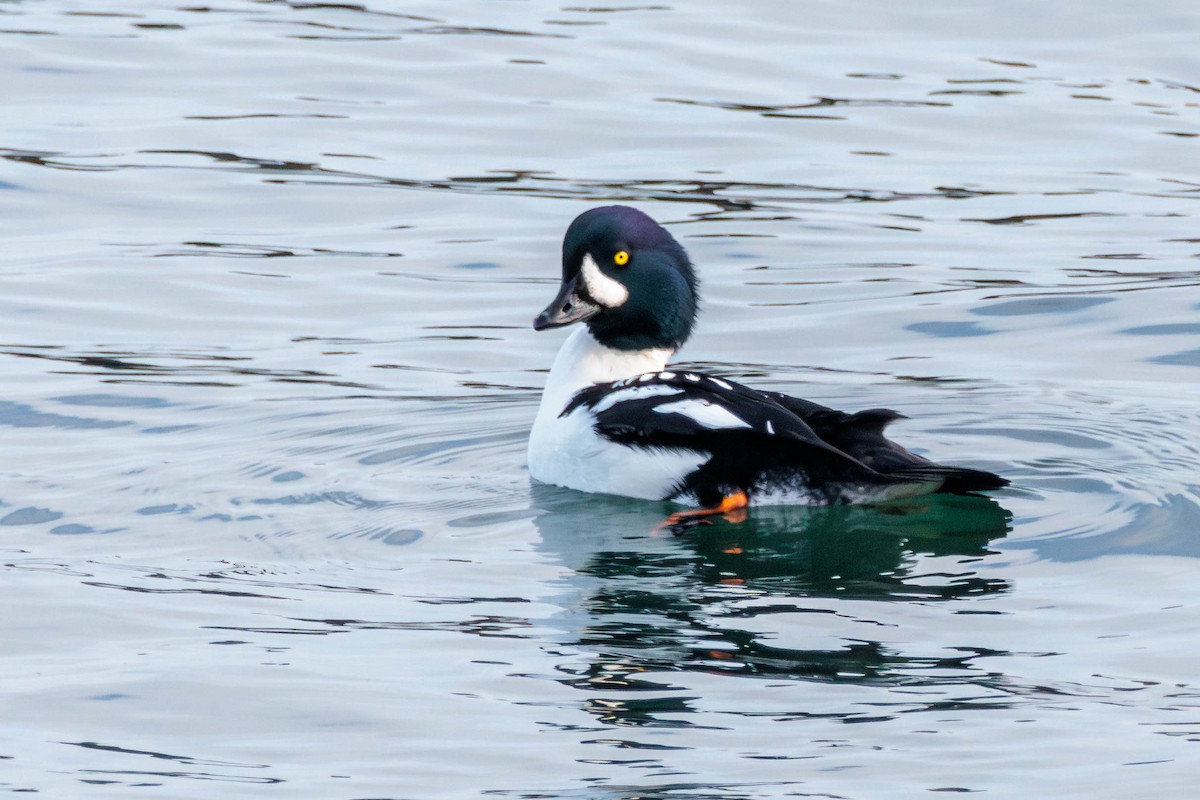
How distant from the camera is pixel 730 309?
11961 millimetres

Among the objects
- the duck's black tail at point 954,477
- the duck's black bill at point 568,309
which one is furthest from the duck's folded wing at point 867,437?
the duck's black bill at point 568,309

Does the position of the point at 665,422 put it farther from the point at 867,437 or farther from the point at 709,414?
the point at 867,437

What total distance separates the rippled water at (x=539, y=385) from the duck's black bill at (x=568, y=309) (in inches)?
27.5

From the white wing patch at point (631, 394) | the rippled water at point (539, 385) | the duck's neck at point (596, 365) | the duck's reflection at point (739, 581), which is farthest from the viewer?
the duck's neck at point (596, 365)

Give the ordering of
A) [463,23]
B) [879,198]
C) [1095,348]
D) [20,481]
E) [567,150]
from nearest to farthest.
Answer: [20,481], [1095,348], [879,198], [567,150], [463,23]

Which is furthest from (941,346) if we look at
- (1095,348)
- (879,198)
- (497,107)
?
(497,107)

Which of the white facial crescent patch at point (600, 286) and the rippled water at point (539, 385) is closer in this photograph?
the rippled water at point (539, 385)

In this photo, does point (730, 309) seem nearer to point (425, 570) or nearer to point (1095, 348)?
point (1095, 348)

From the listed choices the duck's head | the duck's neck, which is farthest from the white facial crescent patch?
the duck's neck

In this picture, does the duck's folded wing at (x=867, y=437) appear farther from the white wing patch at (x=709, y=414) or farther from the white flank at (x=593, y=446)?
the white flank at (x=593, y=446)

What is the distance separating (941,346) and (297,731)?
6.02 m

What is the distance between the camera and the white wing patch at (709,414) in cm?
788

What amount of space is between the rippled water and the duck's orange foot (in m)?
0.07

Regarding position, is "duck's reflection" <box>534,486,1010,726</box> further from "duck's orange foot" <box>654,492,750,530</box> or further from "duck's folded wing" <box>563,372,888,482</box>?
"duck's folded wing" <box>563,372,888,482</box>
